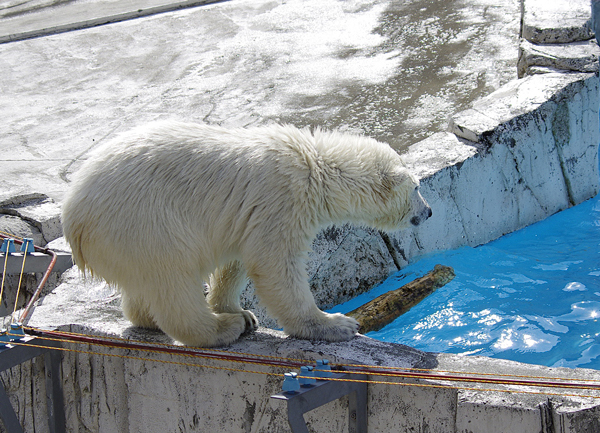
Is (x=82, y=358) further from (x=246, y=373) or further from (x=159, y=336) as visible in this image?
(x=246, y=373)

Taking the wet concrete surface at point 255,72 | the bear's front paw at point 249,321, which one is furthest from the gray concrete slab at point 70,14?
the bear's front paw at point 249,321

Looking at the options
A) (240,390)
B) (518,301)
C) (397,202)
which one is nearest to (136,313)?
(240,390)

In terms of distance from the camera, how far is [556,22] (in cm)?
623

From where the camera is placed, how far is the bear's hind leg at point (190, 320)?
9.07ft

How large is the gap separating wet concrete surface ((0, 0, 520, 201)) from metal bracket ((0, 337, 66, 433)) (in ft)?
6.37

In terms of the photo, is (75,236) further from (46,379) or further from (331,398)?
(331,398)

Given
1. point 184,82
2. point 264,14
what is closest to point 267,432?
point 184,82

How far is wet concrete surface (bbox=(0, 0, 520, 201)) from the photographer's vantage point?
20.1ft

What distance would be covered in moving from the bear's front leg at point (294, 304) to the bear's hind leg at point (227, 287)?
43 centimetres

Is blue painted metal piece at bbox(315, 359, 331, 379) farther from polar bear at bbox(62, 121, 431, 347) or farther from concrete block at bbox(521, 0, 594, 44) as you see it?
concrete block at bbox(521, 0, 594, 44)

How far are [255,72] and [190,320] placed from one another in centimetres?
525

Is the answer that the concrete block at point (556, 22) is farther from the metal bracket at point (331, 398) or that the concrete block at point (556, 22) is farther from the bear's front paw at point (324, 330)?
the metal bracket at point (331, 398)

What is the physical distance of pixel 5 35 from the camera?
944 centimetres

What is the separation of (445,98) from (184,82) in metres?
3.14
